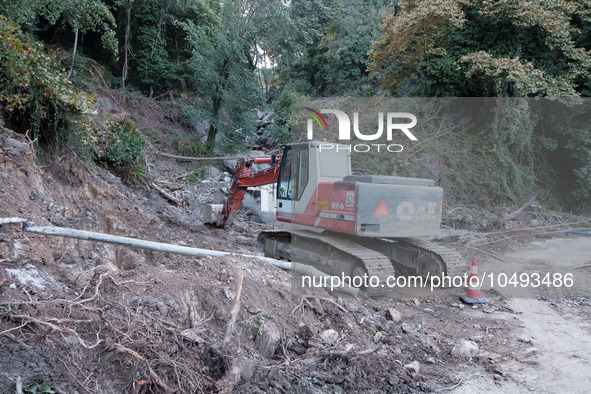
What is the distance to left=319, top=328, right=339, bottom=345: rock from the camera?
4.15 meters

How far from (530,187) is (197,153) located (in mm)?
13194

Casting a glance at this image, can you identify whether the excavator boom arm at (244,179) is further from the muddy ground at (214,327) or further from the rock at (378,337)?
the rock at (378,337)

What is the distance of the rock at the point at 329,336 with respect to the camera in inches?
163

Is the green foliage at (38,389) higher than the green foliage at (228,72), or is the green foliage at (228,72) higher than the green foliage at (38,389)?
the green foliage at (228,72)

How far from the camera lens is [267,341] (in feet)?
12.7

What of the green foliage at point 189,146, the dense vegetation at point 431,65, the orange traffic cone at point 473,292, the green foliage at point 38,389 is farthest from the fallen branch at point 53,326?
the green foliage at point 189,146

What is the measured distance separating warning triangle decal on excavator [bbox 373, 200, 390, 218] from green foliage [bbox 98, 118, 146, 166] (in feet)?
20.3

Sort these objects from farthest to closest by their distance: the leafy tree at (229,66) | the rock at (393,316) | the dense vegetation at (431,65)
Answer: the leafy tree at (229,66) → the dense vegetation at (431,65) → the rock at (393,316)

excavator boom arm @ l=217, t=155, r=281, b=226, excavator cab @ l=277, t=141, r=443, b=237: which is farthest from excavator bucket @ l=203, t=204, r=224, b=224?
excavator cab @ l=277, t=141, r=443, b=237

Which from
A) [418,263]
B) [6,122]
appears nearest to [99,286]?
[6,122]

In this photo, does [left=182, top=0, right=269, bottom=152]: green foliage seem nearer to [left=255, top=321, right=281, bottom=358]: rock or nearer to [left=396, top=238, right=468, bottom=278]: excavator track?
[left=396, top=238, right=468, bottom=278]: excavator track

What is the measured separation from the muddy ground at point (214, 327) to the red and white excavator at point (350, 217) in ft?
2.47

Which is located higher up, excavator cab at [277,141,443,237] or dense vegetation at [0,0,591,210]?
dense vegetation at [0,0,591,210]

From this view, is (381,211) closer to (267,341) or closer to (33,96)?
(267,341)
